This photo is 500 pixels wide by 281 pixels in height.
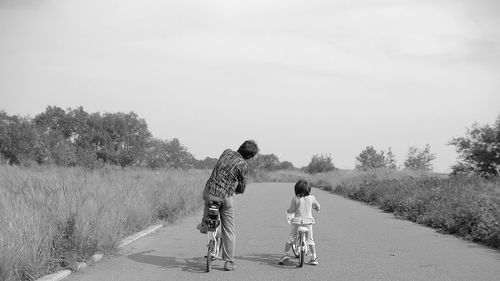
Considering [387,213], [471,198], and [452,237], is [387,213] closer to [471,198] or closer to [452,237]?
[471,198]

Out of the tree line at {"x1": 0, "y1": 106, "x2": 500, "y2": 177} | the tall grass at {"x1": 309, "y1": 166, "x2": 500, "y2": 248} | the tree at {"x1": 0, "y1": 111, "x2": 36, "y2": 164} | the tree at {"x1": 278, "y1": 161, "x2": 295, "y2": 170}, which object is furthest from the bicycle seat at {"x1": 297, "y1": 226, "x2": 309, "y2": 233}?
the tree at {"x1": 278, "y1": 161, "x2": 295, "y2": 170}

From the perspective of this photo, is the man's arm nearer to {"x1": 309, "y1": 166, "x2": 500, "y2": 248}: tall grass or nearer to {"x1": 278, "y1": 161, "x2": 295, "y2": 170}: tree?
{"x1": 309, "y1": 166, "x2": 500, "y2": 248}: tall grass

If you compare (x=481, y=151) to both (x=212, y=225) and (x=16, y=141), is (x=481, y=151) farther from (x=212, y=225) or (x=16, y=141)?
(x=16, y=141)

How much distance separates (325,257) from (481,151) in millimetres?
21549

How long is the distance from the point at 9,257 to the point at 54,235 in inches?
56.3

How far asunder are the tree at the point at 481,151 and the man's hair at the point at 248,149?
2177cm

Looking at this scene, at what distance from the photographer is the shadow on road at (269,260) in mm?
8531

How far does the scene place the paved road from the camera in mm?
7707

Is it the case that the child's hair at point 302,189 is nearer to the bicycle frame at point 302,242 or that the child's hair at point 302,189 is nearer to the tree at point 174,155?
the bicycle frame at point 302,242

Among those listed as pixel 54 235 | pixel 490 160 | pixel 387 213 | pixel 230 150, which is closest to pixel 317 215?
pixel 387 213

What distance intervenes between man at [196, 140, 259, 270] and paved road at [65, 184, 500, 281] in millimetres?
404

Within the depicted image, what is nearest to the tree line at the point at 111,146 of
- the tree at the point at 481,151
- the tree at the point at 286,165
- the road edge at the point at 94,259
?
the tree at the point at 481,151

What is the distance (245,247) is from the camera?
34.0ft

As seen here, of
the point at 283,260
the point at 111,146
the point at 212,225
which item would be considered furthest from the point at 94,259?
the point at 111,146
